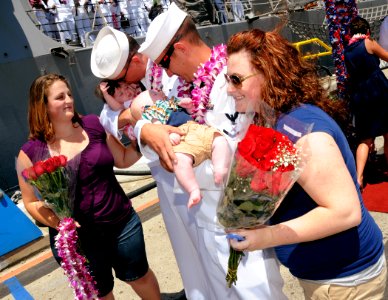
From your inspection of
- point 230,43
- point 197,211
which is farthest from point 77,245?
point 230,43

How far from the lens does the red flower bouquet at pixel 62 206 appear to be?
224 cm

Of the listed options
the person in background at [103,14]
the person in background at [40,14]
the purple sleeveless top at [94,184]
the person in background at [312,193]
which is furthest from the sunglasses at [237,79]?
the person in background at [103,14]

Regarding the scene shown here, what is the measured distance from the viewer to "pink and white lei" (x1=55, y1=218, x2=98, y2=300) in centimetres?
234

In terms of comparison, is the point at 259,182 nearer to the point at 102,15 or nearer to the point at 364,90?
the point at 364,90

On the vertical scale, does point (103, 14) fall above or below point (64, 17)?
below

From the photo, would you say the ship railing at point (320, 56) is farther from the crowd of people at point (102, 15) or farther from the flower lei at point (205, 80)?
the crowd of people at point (102, 15)

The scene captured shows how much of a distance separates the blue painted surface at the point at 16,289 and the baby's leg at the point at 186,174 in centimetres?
282

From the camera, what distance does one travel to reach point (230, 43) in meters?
1.61

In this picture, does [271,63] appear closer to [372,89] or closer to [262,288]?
[262,288]

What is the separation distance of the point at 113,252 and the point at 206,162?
3.82 feet

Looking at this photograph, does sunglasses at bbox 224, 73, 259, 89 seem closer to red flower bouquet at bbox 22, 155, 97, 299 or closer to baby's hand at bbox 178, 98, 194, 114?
baby's hand at bbox 178, 98, 194, 114

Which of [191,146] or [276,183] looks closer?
[276,183]

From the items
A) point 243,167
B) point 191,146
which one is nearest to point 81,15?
point 191,146

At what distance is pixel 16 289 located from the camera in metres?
3.97
